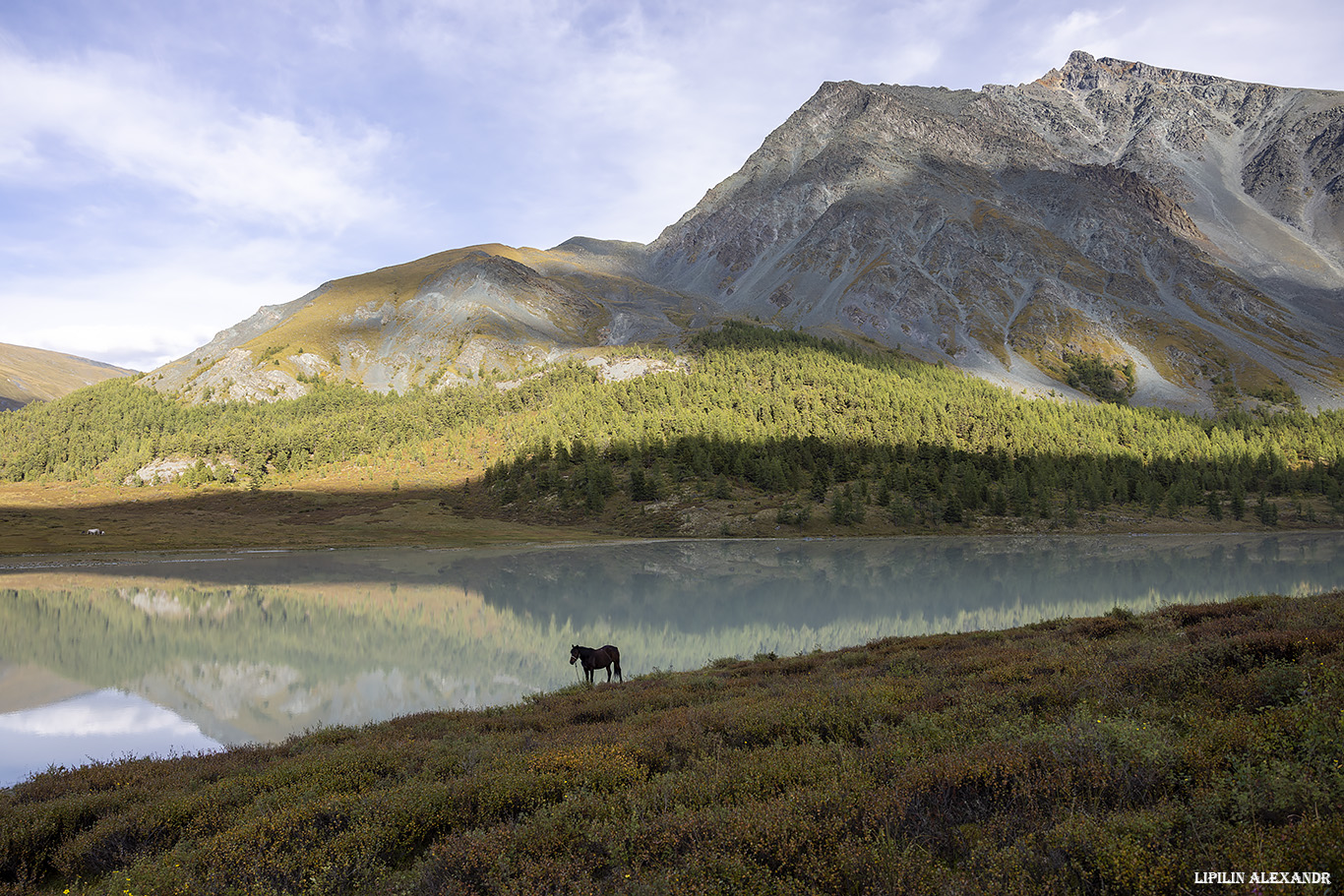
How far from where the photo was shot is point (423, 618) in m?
37.6

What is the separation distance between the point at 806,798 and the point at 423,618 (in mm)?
34833

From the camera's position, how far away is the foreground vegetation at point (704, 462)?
109 meters

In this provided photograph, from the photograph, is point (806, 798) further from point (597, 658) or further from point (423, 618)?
Result: point (423, 618)

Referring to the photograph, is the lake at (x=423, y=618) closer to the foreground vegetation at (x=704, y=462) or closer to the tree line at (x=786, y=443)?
the foreground vegetation at (x=704, y=462)

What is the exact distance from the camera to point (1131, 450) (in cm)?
14325

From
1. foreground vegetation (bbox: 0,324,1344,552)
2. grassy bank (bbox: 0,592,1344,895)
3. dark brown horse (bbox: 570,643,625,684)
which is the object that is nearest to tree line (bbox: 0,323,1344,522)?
foreground vegetation (bbox: 0,324,1344,552)

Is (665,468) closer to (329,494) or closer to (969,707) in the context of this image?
(329,494)

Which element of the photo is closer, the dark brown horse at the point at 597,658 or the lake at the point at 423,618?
the lake at the point at 423,618

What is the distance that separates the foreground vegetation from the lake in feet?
114

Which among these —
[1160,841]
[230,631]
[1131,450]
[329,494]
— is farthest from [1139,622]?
[1131,450]

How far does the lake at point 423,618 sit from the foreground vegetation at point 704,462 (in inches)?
1365

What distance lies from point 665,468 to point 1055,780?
120 metres

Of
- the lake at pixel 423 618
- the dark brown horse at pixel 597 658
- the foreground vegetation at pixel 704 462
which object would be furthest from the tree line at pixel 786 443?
the dark brown horse at pixel 597 658

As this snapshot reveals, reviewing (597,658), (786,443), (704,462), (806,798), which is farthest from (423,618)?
(786,443)
